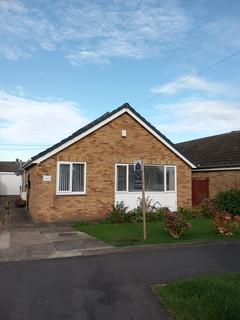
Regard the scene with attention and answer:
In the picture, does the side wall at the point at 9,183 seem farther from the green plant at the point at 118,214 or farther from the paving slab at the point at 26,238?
the paving slab at the point at 26,238

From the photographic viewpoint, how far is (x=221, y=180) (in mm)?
22031

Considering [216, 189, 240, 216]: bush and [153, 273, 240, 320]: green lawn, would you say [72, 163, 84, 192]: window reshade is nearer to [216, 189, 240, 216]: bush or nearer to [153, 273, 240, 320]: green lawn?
[216, 189, 240, 216]: bush

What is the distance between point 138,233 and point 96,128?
615 cm

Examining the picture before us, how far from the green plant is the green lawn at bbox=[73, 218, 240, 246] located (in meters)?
→ 0.63

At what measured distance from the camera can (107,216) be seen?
17125mm

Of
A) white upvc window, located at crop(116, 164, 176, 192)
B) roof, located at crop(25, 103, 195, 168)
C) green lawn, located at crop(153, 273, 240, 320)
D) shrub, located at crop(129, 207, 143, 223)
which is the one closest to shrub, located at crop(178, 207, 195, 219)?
white upvc window, located at crop(116, 164, 176, 192)

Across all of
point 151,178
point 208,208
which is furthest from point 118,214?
point 208,208

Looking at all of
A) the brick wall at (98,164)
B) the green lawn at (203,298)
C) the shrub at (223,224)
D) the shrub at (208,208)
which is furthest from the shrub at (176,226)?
the shrub at (208,208)

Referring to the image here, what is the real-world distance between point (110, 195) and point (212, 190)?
25.6 ft

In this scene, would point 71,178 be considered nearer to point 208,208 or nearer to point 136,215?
point 136,215

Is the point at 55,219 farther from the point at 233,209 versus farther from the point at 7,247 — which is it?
the point at 233,209

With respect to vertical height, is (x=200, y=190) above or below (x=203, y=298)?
above

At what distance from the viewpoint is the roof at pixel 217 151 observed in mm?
22109

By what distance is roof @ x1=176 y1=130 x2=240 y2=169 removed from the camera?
22.1m
